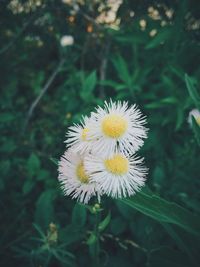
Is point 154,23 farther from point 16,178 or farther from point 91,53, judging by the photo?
point 16,178

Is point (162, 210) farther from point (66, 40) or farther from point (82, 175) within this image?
point (66, 40)

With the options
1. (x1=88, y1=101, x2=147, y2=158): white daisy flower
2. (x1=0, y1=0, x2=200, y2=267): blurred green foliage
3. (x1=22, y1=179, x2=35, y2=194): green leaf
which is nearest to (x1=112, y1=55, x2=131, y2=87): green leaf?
(x1=0, y1=0, x2=200, y2=267): blurred green foliage

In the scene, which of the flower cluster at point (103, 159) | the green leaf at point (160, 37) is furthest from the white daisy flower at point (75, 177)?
the green leaf at point (160, 37)

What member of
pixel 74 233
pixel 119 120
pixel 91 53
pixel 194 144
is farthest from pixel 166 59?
pixel 74 233

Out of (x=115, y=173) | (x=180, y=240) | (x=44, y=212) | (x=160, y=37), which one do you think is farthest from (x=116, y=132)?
(x=160, y=37)

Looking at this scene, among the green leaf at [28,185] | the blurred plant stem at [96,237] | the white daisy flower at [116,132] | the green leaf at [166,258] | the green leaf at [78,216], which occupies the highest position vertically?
the green leaf at [28,185]

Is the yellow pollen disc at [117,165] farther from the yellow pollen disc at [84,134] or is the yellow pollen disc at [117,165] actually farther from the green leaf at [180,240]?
the green leaf at [180,240]

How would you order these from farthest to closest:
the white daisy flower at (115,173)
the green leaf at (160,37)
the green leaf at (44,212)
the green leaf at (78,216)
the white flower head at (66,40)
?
1. the white flower head at (66,40)
2. the green leaf at (160,37)
3. the green leaf at (44,212)
4. the green leaf at (78,216)
5. the white daisy flower at (115,173)
